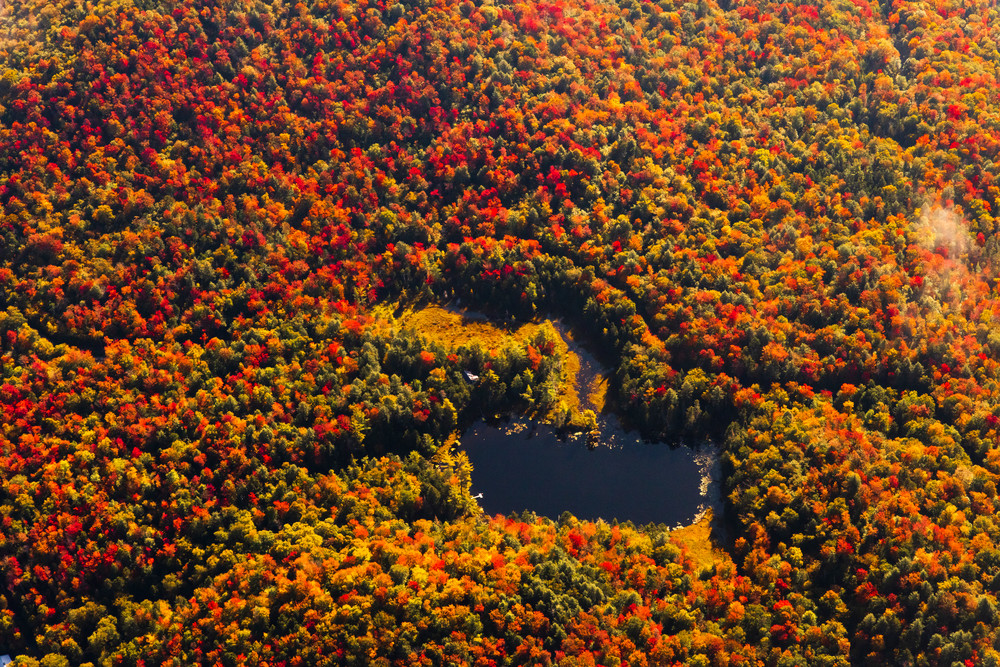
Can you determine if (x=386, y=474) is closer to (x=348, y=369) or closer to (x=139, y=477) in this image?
(x=348, y=369)

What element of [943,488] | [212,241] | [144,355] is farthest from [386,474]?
[943,488]

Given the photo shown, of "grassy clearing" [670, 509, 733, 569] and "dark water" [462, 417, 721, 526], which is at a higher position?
"dark water" [462, 417, 721, 526]

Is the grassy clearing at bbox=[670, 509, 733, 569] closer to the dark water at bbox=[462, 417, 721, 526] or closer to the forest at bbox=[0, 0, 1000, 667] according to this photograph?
the dark water at bbox=[462, 417, 721, 526]

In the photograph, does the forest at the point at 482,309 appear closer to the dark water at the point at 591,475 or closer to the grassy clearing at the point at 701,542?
the grassy clearing at the point at 701,542

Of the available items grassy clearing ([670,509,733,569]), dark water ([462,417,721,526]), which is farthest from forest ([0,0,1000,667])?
dark water ([462,417,721,526])

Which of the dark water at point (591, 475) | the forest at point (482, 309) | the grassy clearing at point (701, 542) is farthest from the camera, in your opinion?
the dark water at point (591, 475)

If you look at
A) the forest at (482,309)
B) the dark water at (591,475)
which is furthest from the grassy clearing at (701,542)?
the forest at (482,309)
